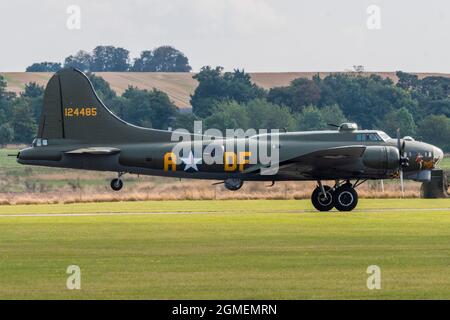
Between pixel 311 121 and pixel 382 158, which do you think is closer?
pixel 382 158

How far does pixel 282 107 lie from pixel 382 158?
59.3 metres

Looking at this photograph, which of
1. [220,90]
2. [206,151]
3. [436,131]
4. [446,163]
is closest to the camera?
[206,151]

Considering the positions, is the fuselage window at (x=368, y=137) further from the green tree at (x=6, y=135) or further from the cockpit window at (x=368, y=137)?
the green tree at (x=6, y=135)

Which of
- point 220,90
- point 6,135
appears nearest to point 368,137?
point 6,135

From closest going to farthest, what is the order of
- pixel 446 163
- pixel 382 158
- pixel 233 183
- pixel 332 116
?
A: pixel 382 158 → pixel 233 183 → pixel 446 163 → pixel 332 116

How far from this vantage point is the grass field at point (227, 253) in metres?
25.5

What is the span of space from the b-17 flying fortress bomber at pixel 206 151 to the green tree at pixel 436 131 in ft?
102

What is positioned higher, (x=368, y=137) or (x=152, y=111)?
(x=152, y=111)

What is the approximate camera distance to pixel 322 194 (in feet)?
168

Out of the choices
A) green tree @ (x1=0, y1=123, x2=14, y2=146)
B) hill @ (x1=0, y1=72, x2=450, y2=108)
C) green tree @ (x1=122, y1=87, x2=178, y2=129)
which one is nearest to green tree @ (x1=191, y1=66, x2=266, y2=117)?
green tree @ (x1=122, y1=87, x2=178, y2=129)

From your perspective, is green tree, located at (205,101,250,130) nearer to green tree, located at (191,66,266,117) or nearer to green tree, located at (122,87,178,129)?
green tree, located at (122,87,178,129)


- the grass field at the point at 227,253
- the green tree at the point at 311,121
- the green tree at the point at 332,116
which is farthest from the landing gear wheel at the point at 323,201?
the green tree at the point at 332,116

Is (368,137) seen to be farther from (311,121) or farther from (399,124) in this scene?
(311,121)

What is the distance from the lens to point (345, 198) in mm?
50844
